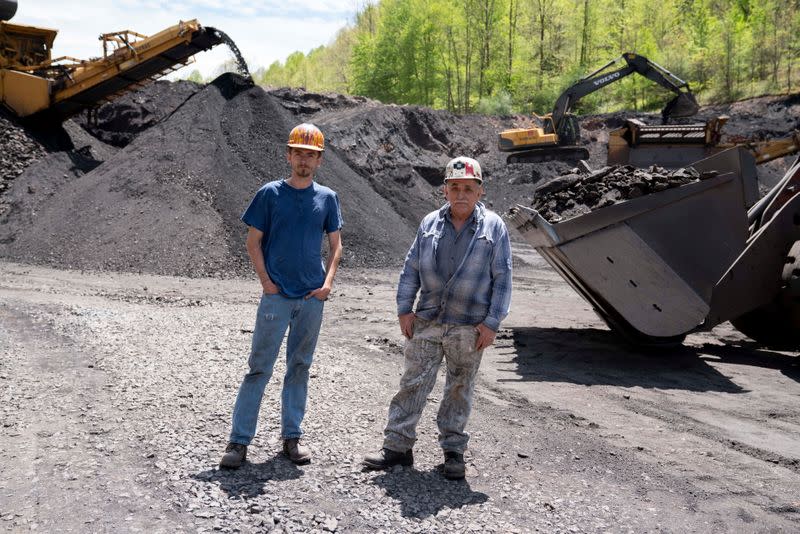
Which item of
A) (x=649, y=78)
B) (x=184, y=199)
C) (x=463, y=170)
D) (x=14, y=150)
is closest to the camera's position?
(x=463, y=170)

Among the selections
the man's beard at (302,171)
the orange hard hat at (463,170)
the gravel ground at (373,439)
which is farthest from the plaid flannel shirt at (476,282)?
the gravel ground at (373,439)

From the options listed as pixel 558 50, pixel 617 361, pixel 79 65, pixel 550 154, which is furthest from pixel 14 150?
pixel 558 50

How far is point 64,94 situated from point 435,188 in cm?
1286

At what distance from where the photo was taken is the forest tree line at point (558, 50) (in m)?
42.6

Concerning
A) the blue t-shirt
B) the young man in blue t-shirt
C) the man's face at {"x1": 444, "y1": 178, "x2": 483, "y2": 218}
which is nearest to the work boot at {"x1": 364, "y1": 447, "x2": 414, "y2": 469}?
the young man in blue t-shirt

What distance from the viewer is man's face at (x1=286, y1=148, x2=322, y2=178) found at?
3797mm

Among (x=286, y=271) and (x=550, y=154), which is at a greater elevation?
(x=550, y=154)

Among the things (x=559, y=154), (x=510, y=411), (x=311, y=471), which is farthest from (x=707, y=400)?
(x=559, y=154)

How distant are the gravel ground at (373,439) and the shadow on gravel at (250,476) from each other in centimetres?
1

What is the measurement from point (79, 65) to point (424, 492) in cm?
1861

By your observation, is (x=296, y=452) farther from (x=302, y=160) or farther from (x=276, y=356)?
(x=302, y=160)

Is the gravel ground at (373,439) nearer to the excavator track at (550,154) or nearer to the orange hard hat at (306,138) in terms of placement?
the orange hard hat at (306,138)

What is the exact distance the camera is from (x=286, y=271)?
3828 millimetres

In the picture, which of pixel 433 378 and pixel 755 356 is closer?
pixel 433 378
